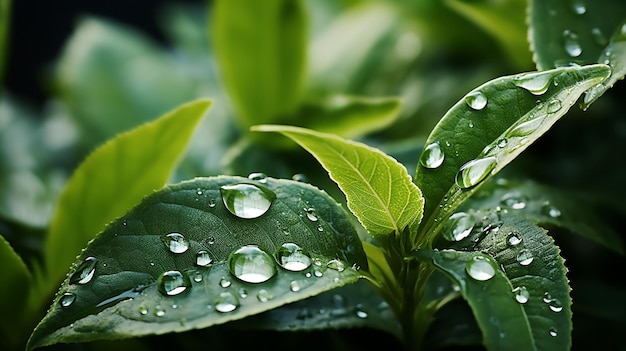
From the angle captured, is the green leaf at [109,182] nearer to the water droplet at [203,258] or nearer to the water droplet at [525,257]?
the water droplet at [203,258]

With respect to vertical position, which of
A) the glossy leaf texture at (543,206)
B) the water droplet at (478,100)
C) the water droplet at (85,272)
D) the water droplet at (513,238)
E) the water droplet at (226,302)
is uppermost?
the water droplet at (478,100)

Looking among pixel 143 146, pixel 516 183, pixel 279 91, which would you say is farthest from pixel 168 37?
pixel 516 183

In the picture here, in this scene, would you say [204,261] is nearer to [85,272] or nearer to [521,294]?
[85,272]

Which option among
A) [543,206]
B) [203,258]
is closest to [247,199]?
[203,258]

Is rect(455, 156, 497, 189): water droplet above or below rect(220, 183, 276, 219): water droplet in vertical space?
above

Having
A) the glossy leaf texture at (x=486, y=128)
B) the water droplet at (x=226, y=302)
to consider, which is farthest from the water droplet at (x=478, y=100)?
the water droplet at (x=226, y=302)

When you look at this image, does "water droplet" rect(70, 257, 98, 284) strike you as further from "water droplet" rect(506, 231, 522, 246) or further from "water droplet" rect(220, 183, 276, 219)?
"water droplet" rect(506, 231, 522, 246)

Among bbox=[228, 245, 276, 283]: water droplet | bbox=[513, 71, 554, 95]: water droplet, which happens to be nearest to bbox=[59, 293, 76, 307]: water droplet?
bbox=[228, 245, 276, 283]: water droplet
